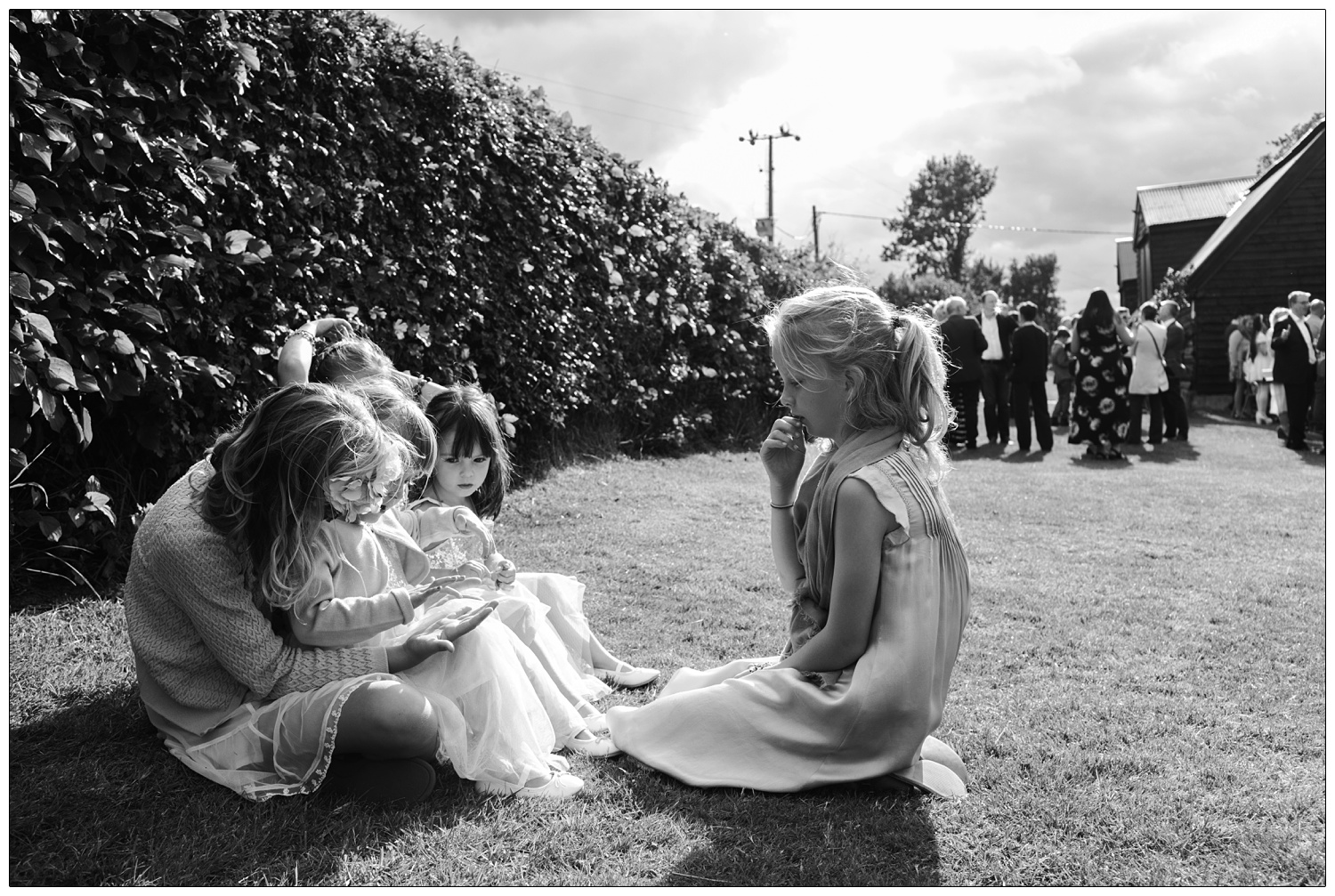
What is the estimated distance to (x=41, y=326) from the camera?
414 centimetres

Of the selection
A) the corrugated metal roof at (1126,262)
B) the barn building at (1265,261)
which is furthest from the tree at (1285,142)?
the barn building at (1265,261)

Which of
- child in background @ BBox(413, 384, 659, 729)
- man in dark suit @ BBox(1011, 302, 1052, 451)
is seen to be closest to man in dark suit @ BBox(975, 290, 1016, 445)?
man in dark suit @ BBox(1011, 302, 1052, 451)

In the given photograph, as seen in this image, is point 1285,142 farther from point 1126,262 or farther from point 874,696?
point 874,696

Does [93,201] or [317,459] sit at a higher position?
[93,201]

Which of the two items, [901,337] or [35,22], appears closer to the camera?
[901,337]

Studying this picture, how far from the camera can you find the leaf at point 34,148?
13.6 ft

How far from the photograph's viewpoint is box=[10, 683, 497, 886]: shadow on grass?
2596mm

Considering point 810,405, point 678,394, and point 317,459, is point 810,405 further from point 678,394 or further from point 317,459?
point 678,394

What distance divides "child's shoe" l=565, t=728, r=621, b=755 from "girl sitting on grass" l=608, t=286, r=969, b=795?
0.63 ft

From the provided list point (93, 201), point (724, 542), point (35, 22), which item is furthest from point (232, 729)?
point (724, 542)

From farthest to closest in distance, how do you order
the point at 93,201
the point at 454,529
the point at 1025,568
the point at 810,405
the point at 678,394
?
the point at 678,394 → the point at 1025,568 → the point at 93,201 → the point at 454,529 → the point at 810,405

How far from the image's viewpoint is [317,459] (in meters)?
2.88

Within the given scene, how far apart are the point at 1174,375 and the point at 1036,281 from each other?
71.3 m

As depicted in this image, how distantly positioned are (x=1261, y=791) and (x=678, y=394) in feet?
27.8
